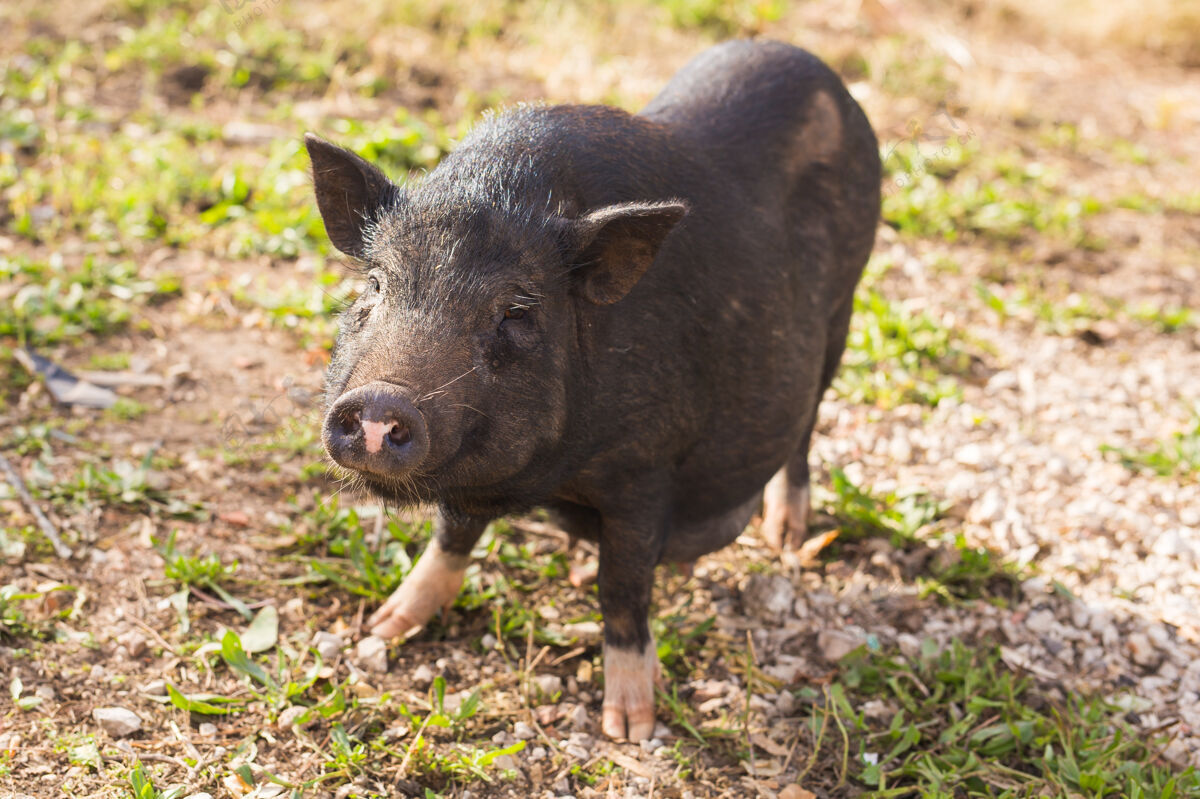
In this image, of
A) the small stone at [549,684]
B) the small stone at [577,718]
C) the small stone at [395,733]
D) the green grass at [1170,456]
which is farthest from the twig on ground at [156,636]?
the green grass at [1170,456]

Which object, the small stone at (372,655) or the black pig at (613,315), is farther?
the small stone at (372,655)

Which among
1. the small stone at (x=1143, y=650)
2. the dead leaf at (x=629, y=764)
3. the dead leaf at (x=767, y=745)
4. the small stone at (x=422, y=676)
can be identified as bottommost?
the small stone at (x=1143, y=650)

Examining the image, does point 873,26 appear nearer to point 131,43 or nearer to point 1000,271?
point 1000,271

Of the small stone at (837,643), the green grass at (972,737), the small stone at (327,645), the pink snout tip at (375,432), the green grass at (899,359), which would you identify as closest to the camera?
the pink snout tip at (375,432)

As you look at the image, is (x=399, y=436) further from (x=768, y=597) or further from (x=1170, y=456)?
(x=1170, y=456)

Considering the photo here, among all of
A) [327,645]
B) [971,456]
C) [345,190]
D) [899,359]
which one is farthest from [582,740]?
[899,359]

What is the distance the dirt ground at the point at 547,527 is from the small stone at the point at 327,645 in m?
0.02

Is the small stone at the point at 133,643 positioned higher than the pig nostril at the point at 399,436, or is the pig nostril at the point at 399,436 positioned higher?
the pig nostril at the point at 399,436

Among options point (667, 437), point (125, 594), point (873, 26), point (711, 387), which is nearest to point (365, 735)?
point (125, 594)

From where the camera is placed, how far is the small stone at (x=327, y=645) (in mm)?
3600

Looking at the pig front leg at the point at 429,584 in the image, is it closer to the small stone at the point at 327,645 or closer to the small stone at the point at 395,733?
the small stone at the point at 327,645

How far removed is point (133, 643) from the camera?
11.4 ft

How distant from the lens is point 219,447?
4453mm

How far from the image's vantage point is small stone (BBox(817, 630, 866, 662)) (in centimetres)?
397
